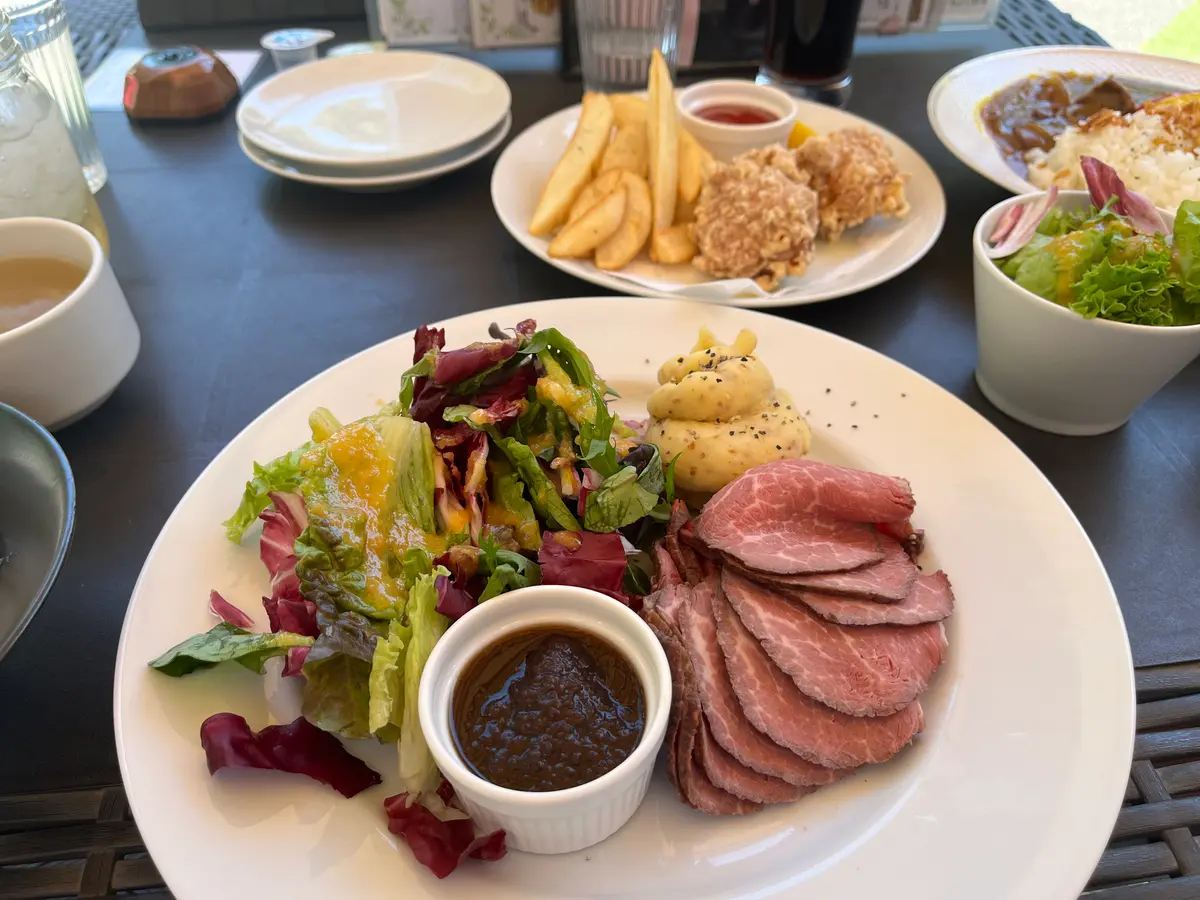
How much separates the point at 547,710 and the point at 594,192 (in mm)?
2009

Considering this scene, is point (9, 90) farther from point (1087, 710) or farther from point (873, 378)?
point (1087, 710)

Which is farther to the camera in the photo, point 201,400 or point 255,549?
point 201,400

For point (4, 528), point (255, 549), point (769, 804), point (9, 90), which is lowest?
point (769, 804)

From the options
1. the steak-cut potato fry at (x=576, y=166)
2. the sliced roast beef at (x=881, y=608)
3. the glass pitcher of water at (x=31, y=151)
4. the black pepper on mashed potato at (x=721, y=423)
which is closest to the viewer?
the sliced roast beef at (x=881, y=608)

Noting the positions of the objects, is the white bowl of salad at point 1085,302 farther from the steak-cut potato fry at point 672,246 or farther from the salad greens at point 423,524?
the salad greens at point 423,524

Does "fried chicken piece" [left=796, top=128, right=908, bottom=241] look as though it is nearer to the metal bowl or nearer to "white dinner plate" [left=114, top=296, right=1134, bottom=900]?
"white dinner plate" [left=114, top=296, right=1134, bottom=900]

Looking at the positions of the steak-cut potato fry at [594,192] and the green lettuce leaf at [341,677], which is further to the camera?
the steak-cut potato fry at [594,192]

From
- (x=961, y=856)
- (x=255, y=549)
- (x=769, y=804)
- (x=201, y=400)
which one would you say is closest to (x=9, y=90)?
(x=201, y=400)

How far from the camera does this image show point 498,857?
1.40m

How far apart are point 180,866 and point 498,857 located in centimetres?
52

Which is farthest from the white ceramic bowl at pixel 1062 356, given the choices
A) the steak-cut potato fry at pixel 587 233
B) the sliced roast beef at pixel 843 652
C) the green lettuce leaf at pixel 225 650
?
the green lettuce leaf at pixel 225 650

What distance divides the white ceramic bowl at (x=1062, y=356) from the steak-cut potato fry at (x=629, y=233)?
1.06 m

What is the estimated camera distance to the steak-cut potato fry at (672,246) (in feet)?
9.02

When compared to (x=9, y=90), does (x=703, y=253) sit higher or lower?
lower
